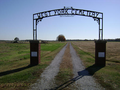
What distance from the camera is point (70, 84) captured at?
5809 millimetres

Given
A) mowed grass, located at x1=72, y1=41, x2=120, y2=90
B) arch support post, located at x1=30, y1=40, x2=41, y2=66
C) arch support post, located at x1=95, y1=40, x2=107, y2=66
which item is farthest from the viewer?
arch support post, located at x1=30, y1=40, x2=41, y2=66

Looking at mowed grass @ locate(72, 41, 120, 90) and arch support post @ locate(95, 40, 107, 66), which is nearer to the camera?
mowed grass @ locate(72, 41, 120, 90)

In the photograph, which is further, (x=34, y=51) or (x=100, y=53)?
(x=34, y=51)

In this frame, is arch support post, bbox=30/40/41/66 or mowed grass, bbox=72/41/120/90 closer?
mowed grass, bbox=72/41/120/90

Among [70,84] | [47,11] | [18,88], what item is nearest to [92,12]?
[47,11]

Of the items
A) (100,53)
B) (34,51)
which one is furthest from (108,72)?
(34,51)

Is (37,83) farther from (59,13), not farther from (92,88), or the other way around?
(59,13)

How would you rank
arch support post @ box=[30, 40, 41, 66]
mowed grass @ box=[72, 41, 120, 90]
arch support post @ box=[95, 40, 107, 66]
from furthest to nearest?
arch support post @ box=[30, 40, 41, 66] < arch support post @ box=[95, 40, 107, 66] < mowed grass @ box=[72, 41, 120, 90]

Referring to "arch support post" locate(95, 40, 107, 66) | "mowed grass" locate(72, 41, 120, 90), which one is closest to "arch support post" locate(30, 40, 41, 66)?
"mowed grass" locate(72, 41, 120, 90)

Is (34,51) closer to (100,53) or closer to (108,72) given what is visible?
(100,53)

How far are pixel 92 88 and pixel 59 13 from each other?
7.72m

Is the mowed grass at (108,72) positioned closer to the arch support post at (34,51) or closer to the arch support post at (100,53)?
the arch support post at (100,53)

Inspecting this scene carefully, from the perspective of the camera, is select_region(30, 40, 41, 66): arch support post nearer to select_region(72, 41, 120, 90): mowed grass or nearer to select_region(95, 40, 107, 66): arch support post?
select_region(72, 41, 120, 90): mowed grass

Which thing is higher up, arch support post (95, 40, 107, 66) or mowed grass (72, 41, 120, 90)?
arch support post (95, 40, 107, 66)
